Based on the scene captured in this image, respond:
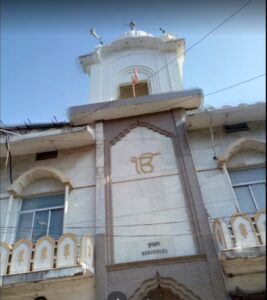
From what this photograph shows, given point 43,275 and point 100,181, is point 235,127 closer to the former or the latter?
point 100,181

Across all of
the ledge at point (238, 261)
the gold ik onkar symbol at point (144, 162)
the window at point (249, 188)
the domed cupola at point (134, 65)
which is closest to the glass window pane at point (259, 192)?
the window at point (249, 188)

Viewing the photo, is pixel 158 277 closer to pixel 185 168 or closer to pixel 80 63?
pixel 185 168

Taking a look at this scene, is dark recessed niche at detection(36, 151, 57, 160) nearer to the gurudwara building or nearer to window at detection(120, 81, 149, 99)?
the gurudwara building

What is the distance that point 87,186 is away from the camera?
918cm

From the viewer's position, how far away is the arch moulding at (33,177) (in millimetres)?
9312

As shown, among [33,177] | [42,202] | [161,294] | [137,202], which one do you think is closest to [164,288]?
[161,294]

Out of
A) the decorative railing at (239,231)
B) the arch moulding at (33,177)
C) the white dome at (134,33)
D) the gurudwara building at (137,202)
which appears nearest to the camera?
the decorative railing at (239,231)

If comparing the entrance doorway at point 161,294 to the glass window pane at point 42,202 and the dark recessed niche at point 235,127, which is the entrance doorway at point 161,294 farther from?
the dark recessed niche at point 235,127

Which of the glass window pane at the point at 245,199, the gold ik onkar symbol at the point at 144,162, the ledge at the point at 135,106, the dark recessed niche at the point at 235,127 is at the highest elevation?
the ledge at the point at 135,106

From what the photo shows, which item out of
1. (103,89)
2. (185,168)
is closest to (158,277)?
(185,168)

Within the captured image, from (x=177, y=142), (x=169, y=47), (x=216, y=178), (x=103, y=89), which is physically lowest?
(x=216, y=178)

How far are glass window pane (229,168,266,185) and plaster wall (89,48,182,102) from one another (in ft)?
14.3

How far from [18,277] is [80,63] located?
960 centimetres

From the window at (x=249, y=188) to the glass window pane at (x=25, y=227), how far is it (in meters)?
6.11
